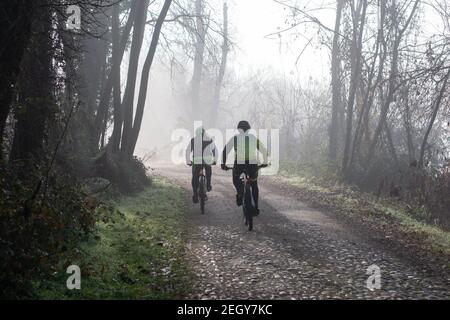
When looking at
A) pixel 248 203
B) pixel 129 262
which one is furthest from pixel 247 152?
pixel 129 262

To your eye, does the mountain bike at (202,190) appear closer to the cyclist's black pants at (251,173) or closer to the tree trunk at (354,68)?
the cyclist's black pants at (251,173)

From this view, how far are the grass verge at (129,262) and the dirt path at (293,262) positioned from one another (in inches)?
13.2

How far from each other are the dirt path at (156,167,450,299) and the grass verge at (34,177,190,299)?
0.33 m

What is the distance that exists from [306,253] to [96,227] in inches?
160

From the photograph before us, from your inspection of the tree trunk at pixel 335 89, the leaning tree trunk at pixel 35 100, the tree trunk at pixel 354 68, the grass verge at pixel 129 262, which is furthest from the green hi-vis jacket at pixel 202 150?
the tree trunk at pixel 335 89

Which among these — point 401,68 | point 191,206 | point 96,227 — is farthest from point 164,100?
point 96,227

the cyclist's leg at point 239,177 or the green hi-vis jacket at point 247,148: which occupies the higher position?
the green hi-vis jacket at point 247,148

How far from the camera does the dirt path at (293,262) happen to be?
6194 mm

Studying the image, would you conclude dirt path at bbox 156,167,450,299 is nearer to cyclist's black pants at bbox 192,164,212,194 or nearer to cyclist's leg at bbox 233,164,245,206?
cyclist's leg at bbox 233,164,245,206

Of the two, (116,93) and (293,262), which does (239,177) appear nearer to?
(293,262)

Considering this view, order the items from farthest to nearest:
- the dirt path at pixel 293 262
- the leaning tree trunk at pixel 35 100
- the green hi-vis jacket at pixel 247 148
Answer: the green hi-vis jacket at pixel 247 148
the leaning tree trunk at pixel 35 100
the dirt path at pixel 293 262

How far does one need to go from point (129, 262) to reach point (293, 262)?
8.68 feet

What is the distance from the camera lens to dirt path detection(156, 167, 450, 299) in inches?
244

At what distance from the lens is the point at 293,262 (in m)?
7.57
